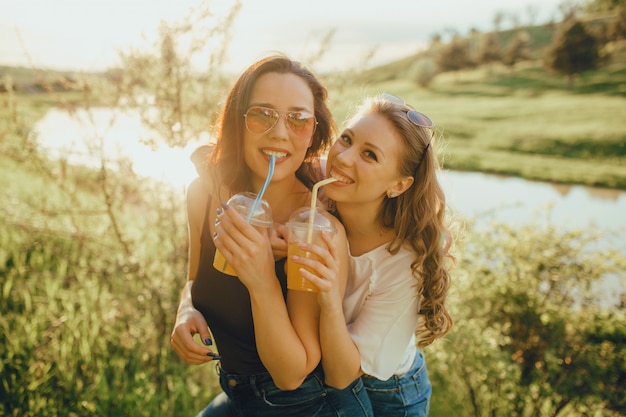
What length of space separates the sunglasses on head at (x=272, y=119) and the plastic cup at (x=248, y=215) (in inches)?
12.2

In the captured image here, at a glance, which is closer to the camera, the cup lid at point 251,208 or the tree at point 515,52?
the cup lid at point 251,208

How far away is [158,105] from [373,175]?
1982 mm

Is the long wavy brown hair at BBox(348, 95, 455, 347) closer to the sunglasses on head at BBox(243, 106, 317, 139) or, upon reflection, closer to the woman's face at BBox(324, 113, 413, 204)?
the woman's face at BBox(324, 113, 413, 204)

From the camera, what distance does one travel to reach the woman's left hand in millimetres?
1468

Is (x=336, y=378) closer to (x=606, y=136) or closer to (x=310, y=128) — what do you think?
(x=310, y=128)

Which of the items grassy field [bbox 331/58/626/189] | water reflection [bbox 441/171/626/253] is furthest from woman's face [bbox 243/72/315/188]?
water reflection [bbox 441/171/626/253]

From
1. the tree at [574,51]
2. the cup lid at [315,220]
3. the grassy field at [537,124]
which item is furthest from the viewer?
the tree at [574,51]

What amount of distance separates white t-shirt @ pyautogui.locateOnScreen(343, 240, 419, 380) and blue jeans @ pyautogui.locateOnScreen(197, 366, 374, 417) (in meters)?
0.12

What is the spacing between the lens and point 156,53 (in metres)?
3.34

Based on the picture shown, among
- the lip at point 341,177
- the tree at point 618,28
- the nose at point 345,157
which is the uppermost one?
the tree at point 618,28

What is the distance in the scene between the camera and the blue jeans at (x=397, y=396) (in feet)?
6.33

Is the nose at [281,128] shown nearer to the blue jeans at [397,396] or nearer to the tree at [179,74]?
the blue jeans at [397,396]

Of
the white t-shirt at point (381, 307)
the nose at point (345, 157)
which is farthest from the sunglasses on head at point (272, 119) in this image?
the white t-shirt at point (381, 307)

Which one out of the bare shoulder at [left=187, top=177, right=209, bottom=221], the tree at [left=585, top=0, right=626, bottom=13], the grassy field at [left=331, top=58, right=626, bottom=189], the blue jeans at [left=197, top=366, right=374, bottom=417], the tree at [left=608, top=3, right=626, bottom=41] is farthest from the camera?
the tree at [left=585, top=0, right=626, bottom=13]
